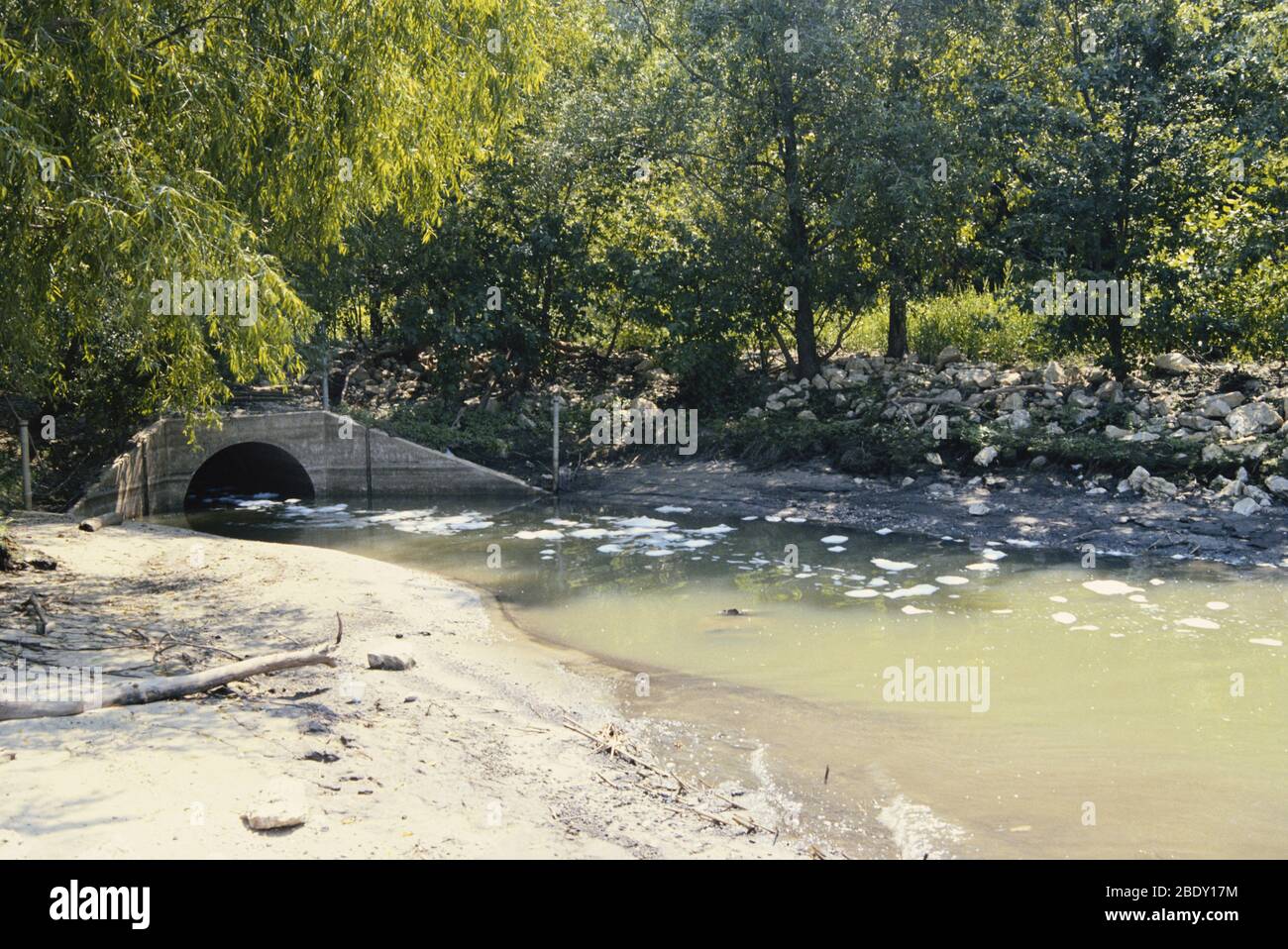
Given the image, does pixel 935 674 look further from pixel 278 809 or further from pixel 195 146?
pixel 195 146

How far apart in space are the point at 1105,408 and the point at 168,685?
15.3 m

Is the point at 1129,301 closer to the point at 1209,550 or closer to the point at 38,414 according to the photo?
the point at 1209,550

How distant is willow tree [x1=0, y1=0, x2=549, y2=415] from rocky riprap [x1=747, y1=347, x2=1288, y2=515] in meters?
10.9

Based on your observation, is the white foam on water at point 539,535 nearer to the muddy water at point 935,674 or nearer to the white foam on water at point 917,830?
the muddy water at point 935,674

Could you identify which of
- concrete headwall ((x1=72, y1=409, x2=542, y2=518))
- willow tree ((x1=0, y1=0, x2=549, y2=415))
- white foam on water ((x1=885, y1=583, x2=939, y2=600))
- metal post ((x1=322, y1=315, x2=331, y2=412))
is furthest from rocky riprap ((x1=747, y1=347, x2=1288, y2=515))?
willow tree ((x1=0, y1=0, x2=549, y2=415))

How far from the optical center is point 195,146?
8.66 meters

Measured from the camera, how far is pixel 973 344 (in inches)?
871

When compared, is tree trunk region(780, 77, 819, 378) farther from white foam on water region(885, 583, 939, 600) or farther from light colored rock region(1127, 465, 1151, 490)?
white foam on water region(885, 583, 939, 600)

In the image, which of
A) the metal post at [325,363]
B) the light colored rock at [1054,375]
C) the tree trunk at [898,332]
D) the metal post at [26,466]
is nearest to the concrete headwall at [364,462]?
the metal post at [325,363]

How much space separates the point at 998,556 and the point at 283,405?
13.5 metres

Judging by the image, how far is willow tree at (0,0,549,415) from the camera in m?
7.81

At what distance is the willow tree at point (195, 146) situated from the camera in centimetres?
781

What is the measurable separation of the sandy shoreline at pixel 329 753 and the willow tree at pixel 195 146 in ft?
7.48

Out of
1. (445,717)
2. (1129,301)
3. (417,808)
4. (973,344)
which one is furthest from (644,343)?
(417,808)
